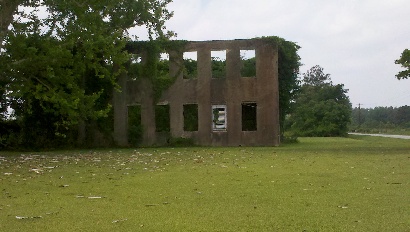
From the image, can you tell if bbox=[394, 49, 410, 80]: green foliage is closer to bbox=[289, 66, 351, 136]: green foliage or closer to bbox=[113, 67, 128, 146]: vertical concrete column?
bbox=[113, 67, 128, 146]: vertical concrete column

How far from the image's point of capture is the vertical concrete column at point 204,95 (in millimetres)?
28719

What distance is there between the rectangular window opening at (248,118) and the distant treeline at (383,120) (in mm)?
35664

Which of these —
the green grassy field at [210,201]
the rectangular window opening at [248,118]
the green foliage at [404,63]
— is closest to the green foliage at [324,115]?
the rectangular window opening at [248,118]

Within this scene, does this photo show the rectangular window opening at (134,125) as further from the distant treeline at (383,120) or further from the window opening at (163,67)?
the distant treeline at (383,120)

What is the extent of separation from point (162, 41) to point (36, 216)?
2367 cm

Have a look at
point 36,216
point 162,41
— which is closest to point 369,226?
point 36,216

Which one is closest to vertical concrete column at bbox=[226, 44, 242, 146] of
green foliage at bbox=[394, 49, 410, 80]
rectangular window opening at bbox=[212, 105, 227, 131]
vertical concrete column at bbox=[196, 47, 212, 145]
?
rectangular window opening at bbox=[212, 105, 227, 131]

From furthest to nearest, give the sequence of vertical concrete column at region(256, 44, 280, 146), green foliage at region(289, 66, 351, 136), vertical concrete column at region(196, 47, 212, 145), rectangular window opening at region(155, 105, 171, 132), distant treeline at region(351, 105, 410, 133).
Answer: distant treeline at region(351, 105, 410, 133)
green foliage at region(289, 66, 351, 136)
rectangular window opening at region(155, 105, 171, 132)
vertical concrete column at region(196, 47, 212, 145)
vertical concrete column at region(256, 44, 280, 146)

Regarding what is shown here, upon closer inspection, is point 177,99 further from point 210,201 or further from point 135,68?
point 210,201

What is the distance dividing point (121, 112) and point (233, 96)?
6365 millimetres

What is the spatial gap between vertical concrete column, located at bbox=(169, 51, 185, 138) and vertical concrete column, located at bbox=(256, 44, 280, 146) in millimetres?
4206

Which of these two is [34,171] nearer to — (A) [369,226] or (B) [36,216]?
(B) [36,216]

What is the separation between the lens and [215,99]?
94.0 ft

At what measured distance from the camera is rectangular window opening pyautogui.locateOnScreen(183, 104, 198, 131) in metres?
30.8
